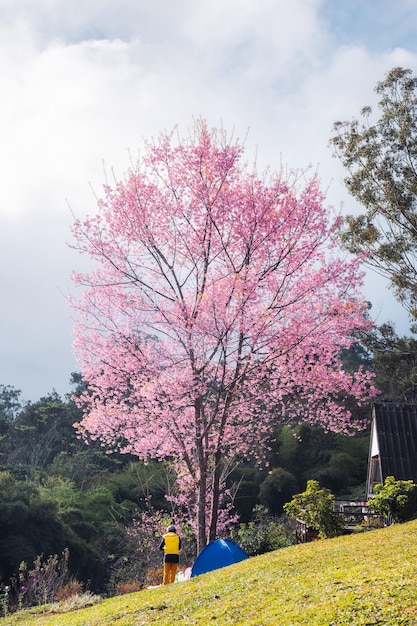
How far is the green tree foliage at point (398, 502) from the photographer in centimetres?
1495

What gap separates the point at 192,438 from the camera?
12.8m

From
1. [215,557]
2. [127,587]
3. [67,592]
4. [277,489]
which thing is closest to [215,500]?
[215,557]

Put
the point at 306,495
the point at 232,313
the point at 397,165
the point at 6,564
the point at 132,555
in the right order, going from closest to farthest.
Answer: the point at 232,313 → the point at 306,495 → the point at 6,564 → the point at 397,165 → the point at 132,555

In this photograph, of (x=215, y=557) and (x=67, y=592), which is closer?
(x=215, y=557)

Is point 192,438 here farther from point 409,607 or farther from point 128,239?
point 409,607

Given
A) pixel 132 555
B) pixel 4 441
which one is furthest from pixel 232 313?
pixel 4 441

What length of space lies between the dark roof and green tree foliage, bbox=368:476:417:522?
4832 mm

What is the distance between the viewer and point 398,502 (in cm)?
1495

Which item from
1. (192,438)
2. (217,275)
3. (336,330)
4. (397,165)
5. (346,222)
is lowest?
(192,438)

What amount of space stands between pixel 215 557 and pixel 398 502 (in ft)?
17.5

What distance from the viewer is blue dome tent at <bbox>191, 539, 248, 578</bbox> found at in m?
11.9

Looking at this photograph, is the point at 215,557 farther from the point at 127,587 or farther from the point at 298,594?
the point at 127,587

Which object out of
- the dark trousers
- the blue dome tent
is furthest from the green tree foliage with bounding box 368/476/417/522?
the dark trousers

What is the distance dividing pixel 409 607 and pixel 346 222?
16.9 metres
